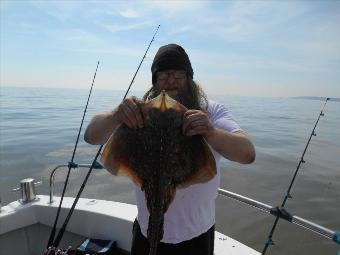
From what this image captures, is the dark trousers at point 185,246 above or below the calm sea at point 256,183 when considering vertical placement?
above

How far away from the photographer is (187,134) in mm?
2311

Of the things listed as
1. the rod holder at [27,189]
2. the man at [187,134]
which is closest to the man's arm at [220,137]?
the man at [187,134]

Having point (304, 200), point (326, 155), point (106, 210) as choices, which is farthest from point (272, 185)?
point (106, 210)

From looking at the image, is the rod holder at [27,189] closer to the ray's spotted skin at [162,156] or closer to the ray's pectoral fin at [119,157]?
the ray's pectoral fin at [119,157]

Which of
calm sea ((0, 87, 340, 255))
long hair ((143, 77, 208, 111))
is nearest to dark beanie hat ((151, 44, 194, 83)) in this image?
long hair ((143, 77, 208, 111))

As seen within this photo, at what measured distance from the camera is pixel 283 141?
23.7 metres

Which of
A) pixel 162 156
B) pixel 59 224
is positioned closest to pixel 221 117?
pixel 162 156

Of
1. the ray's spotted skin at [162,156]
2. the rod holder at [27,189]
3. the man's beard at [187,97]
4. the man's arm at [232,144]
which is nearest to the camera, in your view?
the ray's spotted skin at [162,156]

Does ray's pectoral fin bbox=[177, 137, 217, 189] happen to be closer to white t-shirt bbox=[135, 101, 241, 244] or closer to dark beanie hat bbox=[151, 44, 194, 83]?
white t-shirt bbox=[135, 101, 241, 244]

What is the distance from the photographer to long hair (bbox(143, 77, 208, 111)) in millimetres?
3017

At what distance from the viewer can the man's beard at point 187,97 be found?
9.86ft

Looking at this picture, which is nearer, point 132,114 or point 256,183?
point 132,114

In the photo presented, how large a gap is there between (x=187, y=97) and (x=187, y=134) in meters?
0.80

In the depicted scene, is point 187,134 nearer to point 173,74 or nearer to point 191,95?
point 191,95
